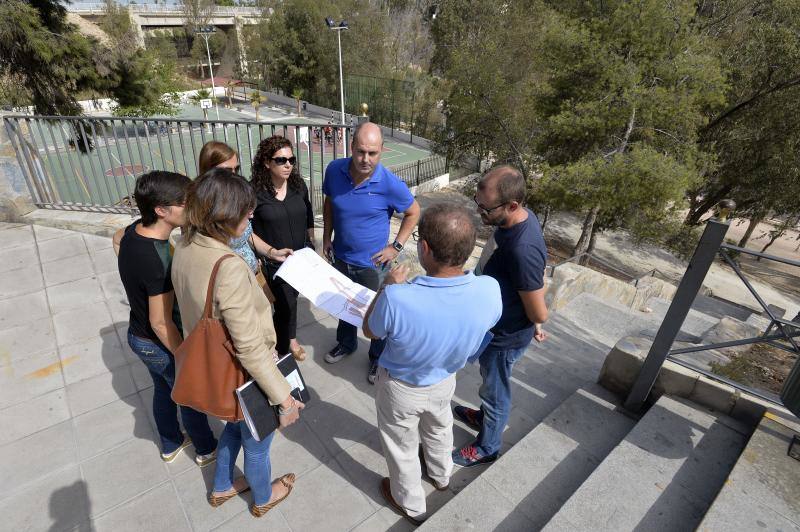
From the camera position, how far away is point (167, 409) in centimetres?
237

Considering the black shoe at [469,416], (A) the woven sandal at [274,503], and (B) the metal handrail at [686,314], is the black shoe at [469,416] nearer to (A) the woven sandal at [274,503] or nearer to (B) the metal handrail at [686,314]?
(B) the metal handrail at [686,314]

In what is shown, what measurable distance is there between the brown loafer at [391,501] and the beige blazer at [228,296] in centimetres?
107

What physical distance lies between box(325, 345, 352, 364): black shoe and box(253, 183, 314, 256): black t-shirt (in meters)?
0.95

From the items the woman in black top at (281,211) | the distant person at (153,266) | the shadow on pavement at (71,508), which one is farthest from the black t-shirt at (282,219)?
the shadow on pavement at (71,508)

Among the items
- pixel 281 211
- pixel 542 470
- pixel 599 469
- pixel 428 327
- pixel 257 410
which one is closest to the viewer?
pixel 428 327

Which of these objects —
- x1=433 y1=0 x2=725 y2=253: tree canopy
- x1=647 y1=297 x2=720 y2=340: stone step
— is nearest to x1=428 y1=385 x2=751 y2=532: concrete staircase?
x1=647 y1=297 x2=720 y2=340: stone step

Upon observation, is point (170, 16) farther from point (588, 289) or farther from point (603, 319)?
point (603, 319)

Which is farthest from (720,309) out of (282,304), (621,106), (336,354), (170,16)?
(170,16)

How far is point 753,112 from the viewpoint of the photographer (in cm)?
1380

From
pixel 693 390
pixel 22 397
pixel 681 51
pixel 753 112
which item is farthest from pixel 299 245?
pixel 753 112

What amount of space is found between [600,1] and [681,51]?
2.99 m

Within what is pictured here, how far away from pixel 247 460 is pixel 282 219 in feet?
4.91

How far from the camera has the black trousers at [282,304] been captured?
310 centimetres

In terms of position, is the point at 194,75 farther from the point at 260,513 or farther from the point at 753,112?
the point at 260,513
